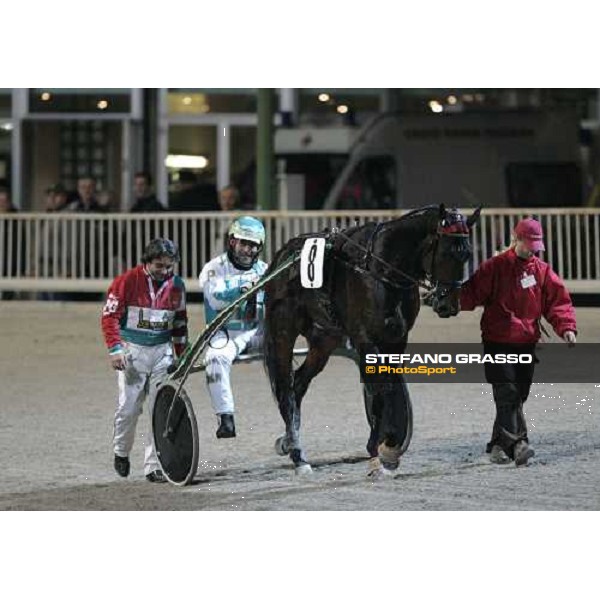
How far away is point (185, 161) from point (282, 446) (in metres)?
2.01

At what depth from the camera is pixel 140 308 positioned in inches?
260

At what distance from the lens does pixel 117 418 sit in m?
6.85

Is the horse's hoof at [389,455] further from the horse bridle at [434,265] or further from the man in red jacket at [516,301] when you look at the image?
the horse bridle at [434,265]

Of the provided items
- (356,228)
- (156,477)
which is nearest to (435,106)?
(356,228)

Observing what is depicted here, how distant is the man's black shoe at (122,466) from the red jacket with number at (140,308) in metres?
0.53

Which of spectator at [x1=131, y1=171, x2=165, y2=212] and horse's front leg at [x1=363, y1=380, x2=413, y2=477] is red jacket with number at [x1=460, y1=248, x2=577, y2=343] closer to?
horse's front leg at [x1=363, y1=380, x2=413, y2=477]

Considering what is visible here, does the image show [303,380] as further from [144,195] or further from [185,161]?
[144,195]

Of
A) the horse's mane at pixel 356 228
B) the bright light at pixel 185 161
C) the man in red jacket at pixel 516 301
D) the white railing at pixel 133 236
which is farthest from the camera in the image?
the bright light at pixel 185 161

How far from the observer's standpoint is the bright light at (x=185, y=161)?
8461mm

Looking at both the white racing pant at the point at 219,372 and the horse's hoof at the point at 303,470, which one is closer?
the white racing pant at the point at 219,372

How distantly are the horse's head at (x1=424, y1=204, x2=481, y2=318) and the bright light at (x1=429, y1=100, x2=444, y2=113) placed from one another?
193cm

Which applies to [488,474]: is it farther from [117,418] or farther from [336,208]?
[336,208]

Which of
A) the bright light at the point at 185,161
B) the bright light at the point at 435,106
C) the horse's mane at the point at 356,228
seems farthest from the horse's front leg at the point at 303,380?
the bright light at the point at 185,161
